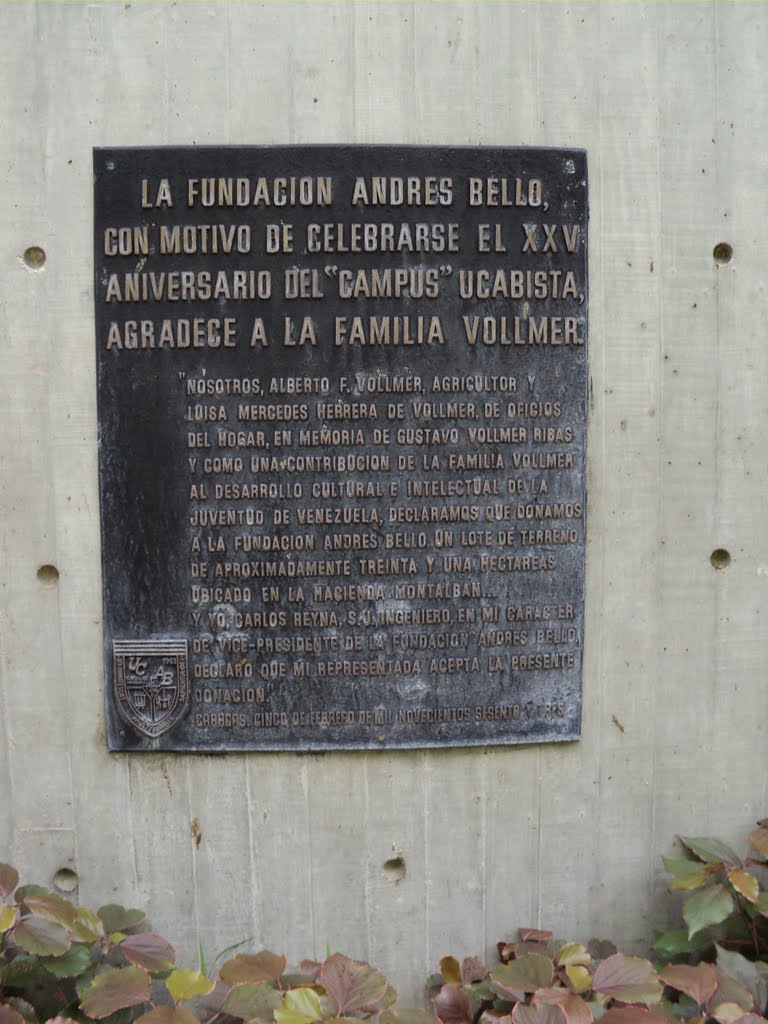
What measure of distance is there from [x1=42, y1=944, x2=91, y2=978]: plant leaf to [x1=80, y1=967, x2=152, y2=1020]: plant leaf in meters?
0.06

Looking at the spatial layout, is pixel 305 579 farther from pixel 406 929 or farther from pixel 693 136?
pixel 693 136

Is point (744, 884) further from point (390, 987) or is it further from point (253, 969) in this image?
point (253, 969)

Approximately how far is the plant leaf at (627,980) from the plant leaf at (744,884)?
1.14ft

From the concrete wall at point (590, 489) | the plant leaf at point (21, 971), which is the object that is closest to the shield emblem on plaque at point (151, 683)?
the concrete wall at point (590, 489)

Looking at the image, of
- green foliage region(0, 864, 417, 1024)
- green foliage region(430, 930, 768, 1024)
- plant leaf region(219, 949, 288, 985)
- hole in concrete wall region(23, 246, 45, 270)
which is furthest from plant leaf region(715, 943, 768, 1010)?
hole in concrete wall region(23, 246, 45, 270)

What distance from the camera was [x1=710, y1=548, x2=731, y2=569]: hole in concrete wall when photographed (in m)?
2.59

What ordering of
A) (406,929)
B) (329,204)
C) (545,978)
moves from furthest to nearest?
(406,929) < (329,204) < (545,978)

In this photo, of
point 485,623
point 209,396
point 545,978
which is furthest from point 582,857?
point 209,396

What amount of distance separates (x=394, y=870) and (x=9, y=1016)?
1.11 meters

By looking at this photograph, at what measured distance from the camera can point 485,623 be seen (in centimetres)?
251

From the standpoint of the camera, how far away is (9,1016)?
6.54 ft

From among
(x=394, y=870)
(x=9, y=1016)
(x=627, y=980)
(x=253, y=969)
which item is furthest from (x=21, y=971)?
(x=627, y=980)

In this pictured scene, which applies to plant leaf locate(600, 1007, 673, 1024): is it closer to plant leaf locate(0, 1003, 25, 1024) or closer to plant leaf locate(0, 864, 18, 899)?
plant leaf locate(0, 1003, 25, 1024)

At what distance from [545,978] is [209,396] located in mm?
1827
